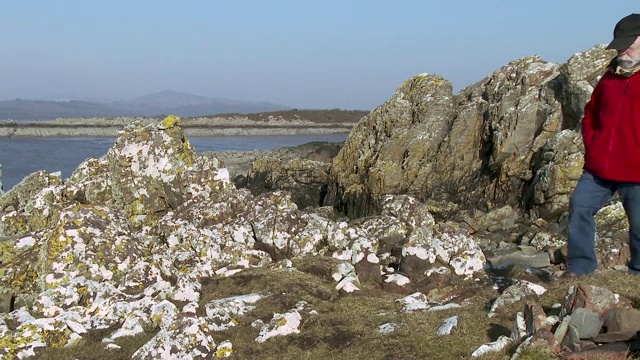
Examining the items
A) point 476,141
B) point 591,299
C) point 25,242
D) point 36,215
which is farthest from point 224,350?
point 476,141

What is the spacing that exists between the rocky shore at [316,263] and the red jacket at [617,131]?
1511 millimetres

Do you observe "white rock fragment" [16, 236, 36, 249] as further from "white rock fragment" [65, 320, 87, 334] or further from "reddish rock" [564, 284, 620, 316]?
"reddish rock" [564, 284, 620, 316]

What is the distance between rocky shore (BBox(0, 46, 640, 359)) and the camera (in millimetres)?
7969

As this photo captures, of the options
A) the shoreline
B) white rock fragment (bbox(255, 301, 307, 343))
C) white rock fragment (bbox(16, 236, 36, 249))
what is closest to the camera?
white rock fragment (bbox(255, 301, 307, 343))

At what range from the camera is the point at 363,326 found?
883 cm

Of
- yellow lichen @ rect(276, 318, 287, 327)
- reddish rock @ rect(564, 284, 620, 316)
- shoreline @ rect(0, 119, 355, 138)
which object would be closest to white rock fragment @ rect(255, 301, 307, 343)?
yellow lichen @ rect(276, 318, 287, 327)

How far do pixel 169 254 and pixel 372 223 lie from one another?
4623 millimetres

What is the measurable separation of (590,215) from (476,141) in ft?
54.9

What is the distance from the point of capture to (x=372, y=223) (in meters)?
14.5

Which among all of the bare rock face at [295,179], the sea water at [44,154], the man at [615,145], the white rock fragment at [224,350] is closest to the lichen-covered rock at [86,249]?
the white rock fragment at [224,350]

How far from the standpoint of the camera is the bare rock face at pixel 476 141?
2170 cm

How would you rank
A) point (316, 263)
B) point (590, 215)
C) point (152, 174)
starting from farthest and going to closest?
point (152, 174), point (316, 263), point (590, 215)

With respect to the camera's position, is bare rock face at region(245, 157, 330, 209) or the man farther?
bare rock face at region(245, 157, 330, 209)

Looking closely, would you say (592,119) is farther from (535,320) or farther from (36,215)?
(36,215)
